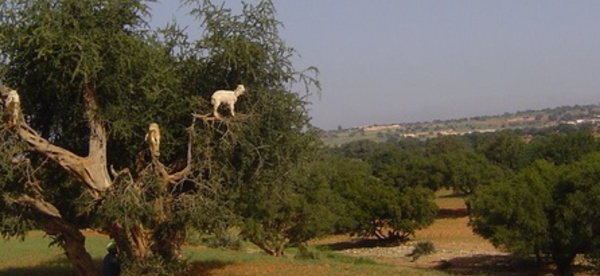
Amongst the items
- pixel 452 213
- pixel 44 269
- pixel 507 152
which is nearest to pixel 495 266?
pixel 44 269

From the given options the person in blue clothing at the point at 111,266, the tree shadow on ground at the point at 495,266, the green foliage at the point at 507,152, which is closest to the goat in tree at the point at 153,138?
the person in blue clothing at the point at 111,266

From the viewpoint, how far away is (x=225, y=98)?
43.4ft

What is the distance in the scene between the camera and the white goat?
517 inches

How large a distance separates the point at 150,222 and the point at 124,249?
0.86 metres

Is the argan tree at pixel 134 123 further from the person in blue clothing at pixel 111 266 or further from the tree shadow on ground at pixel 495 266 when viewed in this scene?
the tree shadow on ground at pixel 495 266

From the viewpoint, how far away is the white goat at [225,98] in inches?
517

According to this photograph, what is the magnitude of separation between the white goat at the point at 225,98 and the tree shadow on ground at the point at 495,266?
2214cm

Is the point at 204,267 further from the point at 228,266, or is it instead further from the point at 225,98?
the point at 225,98

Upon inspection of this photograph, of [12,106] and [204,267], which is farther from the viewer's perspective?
[204,267]

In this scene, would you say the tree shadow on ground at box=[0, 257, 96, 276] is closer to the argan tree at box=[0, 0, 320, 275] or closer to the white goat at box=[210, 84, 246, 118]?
the argan tree at box=[0, 0, 320, 275]

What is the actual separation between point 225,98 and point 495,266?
89.3 ft

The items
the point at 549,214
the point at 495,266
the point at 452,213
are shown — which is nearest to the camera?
the point at 549,214

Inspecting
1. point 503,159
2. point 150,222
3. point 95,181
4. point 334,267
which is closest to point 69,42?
point 95,181

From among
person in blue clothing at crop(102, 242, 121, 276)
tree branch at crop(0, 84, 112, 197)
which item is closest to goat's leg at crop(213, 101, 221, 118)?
tree branch at crop(0, 84, 112, 197)
